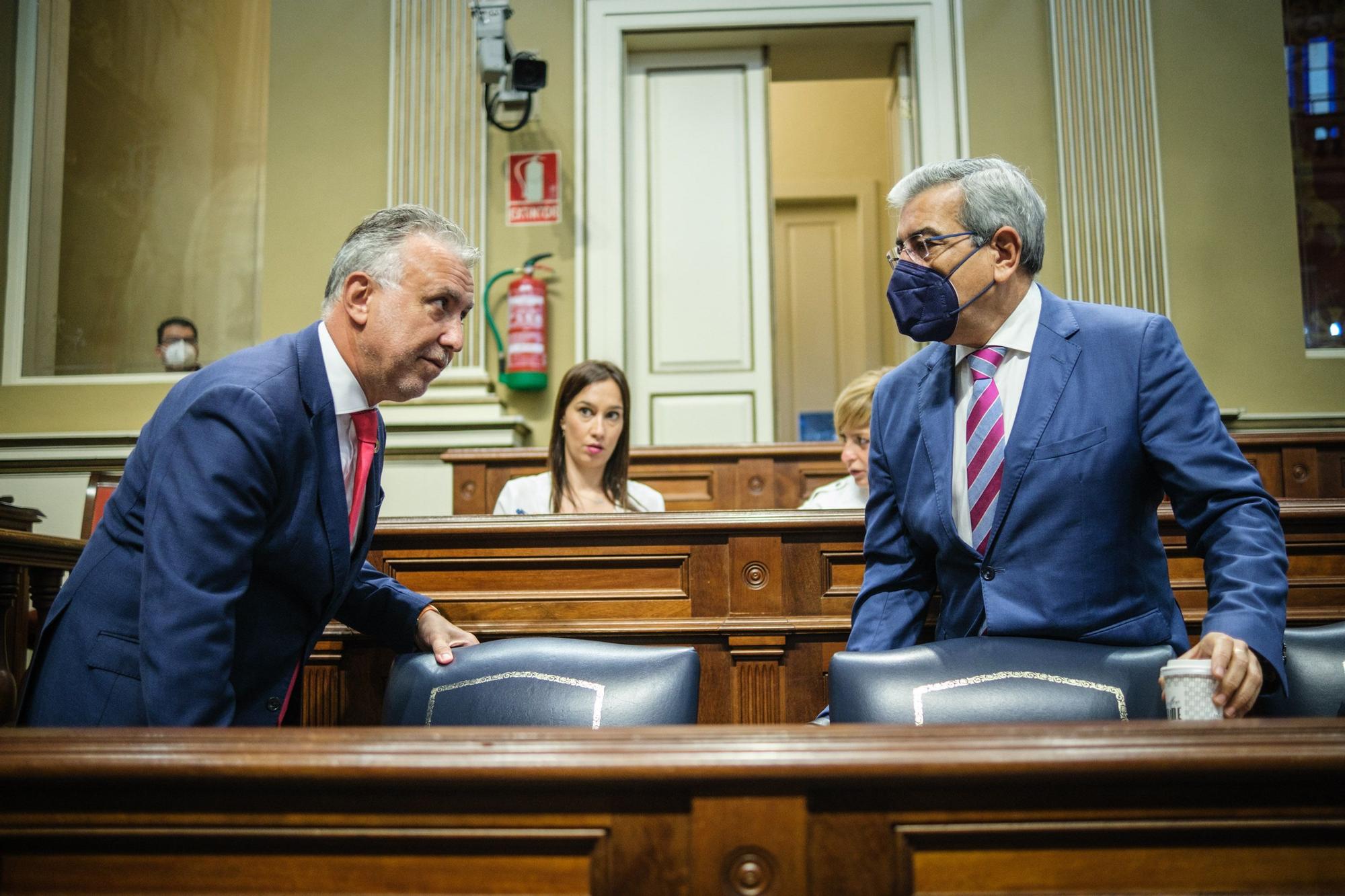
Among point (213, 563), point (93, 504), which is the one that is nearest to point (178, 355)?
point (93, 504)

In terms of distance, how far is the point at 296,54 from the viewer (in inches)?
195

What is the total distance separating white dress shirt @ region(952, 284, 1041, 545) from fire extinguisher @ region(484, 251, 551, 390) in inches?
124

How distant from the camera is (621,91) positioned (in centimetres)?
488

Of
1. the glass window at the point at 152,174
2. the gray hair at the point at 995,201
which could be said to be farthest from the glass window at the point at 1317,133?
the glass window at the point at 152,174

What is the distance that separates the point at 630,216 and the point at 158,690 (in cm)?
397

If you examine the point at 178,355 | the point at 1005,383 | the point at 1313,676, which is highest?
the point at 178,355

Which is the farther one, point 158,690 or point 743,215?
point 743,215

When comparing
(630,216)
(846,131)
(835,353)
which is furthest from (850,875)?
(846,131)

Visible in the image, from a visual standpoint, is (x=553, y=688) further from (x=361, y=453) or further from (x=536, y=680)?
(x=361, y=453)

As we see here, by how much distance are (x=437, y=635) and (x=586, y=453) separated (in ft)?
5.27

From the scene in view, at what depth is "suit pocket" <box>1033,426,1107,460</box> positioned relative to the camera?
1503 millimetres

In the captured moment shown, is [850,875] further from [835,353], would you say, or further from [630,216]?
[835,353]

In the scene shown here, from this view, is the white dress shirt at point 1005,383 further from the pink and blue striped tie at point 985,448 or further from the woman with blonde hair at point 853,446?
the woman with blonde hair at point 853,446

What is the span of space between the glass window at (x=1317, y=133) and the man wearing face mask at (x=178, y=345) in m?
5.30
